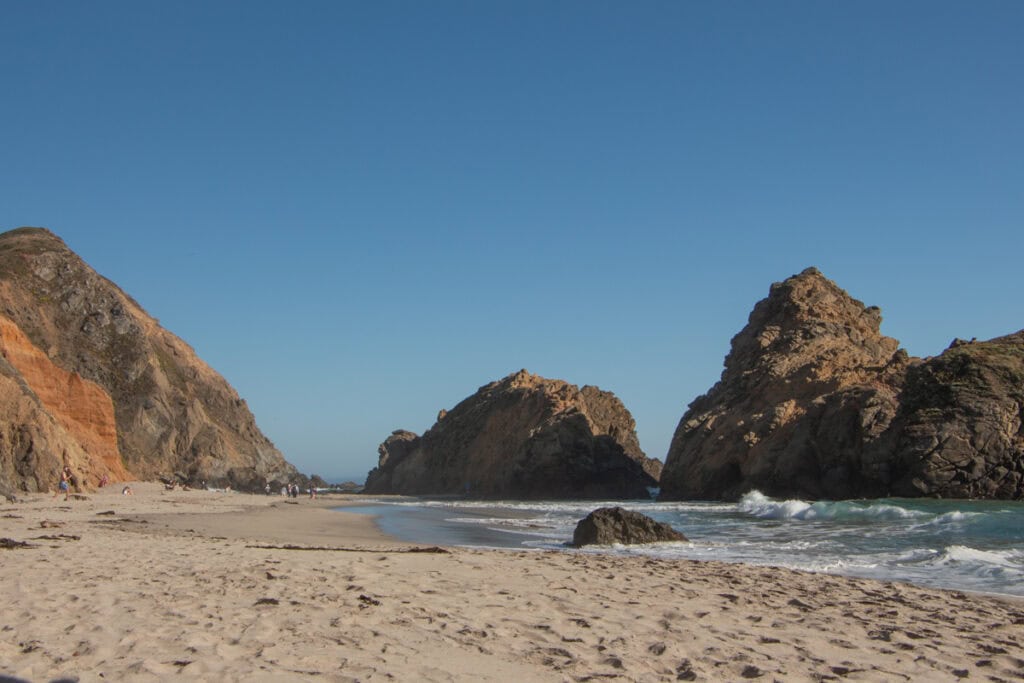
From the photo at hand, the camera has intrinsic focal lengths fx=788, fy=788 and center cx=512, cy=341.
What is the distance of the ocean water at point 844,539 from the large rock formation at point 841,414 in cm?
458

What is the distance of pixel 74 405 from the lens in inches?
1478

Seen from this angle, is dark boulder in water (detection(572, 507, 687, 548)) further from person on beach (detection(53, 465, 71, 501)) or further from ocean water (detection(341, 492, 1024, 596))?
person on beach (detection(53, 465, 71, 501))

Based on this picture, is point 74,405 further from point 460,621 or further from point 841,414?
point 841,414

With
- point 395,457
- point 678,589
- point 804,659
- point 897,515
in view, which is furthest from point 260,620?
point 395,457

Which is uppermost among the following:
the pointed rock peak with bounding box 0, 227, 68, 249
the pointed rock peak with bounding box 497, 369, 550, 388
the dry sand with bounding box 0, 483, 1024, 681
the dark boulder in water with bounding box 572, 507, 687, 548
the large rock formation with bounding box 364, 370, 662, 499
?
the pointed rock peak with bounding box 0, 227, 68, 249

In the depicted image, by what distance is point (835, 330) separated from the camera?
50.7 meters

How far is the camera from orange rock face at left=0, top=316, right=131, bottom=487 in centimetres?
3294

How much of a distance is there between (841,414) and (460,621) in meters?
37.6

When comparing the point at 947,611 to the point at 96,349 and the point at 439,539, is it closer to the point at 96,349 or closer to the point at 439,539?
the point at 439,539

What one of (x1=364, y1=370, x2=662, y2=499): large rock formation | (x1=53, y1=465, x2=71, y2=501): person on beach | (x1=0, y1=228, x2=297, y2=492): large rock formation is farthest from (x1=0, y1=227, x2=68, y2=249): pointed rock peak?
(x1=364, y1=370, x2=662, y2=499): large rock formation

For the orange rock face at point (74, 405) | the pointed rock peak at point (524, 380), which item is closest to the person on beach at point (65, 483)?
the orange rock face at point (74, 405)

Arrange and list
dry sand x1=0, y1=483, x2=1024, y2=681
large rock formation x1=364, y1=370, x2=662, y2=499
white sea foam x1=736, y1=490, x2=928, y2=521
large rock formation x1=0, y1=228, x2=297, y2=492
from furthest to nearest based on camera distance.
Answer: large rock formation x1=364, y1=370, x2=662, y2=499 → large rock formation x1=0, y1=228, x2=297, y2=492 → white sea foam x1=736, y1=490, x2=928, y2=521 → dry sand x1=0, y1=483, x2=1024, y2=681

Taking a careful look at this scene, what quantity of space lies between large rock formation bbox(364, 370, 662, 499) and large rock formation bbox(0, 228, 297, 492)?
17369 millimetres

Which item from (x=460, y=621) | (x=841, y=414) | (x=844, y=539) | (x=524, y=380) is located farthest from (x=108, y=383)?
(x=460, y=621)
